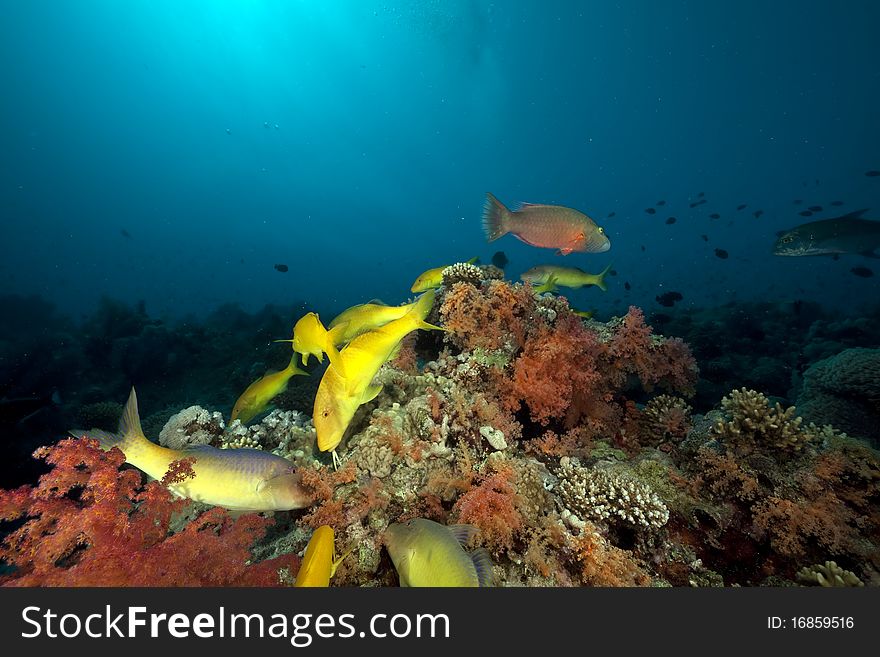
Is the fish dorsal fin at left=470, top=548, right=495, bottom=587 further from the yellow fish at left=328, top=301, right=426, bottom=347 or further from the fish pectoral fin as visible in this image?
the yellow fish at left=328, top=301, right=426, bottom=347

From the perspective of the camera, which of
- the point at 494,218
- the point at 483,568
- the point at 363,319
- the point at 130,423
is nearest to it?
the point at 483,568

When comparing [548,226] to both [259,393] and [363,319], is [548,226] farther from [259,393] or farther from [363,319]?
[259,393]

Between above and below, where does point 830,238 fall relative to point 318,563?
above

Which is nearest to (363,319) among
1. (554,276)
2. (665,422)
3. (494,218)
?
(494,218)

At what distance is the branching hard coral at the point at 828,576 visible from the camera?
2.41 metres

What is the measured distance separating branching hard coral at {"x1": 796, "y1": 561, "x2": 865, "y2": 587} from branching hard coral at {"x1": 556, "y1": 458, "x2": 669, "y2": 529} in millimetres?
856

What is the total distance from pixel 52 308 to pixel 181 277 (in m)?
91.9

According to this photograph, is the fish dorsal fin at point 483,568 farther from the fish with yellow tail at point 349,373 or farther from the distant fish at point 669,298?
the distant fish at point 669,298

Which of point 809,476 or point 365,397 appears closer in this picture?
point 365,397

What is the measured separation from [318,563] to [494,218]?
159 inches

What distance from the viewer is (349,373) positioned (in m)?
2.53

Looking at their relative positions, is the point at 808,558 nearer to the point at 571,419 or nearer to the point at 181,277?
the point at 571,419

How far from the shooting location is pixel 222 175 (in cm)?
13100

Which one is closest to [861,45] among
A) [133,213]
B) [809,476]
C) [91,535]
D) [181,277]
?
[809,476]
